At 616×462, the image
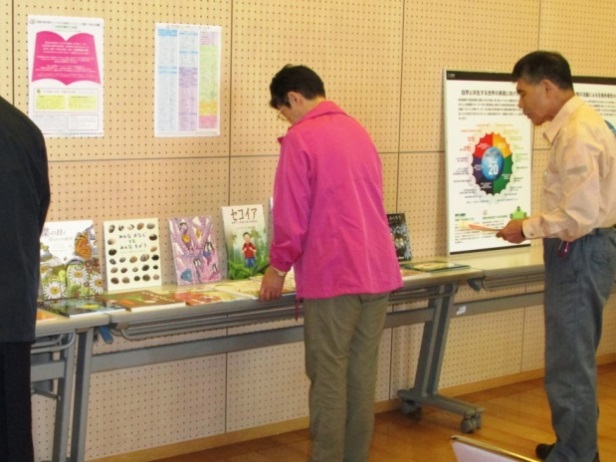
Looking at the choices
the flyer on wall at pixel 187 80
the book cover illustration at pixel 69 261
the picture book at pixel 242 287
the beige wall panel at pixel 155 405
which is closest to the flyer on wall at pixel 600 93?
the flyer on wall at pixel 187 80

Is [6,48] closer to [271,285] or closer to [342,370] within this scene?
[271,285]

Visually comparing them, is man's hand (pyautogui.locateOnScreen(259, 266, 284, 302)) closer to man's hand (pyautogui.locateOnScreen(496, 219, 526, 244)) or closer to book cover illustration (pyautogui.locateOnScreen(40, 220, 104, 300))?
book cover illustration (pyautogui.locateOnScreen(40, 220, 104, 300))

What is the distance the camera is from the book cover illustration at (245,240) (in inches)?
164

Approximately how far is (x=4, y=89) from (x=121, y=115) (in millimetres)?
485

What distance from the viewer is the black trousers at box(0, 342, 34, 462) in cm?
280

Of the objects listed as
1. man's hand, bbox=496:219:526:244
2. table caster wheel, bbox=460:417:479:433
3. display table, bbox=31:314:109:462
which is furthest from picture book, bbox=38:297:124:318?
table caster wheel, bbox=460:417:479:433

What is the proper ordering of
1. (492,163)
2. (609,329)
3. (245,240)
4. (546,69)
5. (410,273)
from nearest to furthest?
(546,69) → (245,240) → (410,273) → (492,163) → (609,329)

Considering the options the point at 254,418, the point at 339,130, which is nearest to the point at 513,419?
the point at 254,418

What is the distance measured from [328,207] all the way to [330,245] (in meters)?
0.14

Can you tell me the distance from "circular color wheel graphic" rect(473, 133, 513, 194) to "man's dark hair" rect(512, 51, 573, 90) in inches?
45.0

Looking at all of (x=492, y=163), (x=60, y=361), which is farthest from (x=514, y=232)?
(x=60, y=361)

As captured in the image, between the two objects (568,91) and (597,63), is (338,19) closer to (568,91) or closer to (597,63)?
(568,91)

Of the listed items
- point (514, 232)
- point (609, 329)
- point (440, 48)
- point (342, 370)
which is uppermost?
point (440, 48)

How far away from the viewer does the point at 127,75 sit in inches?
153
